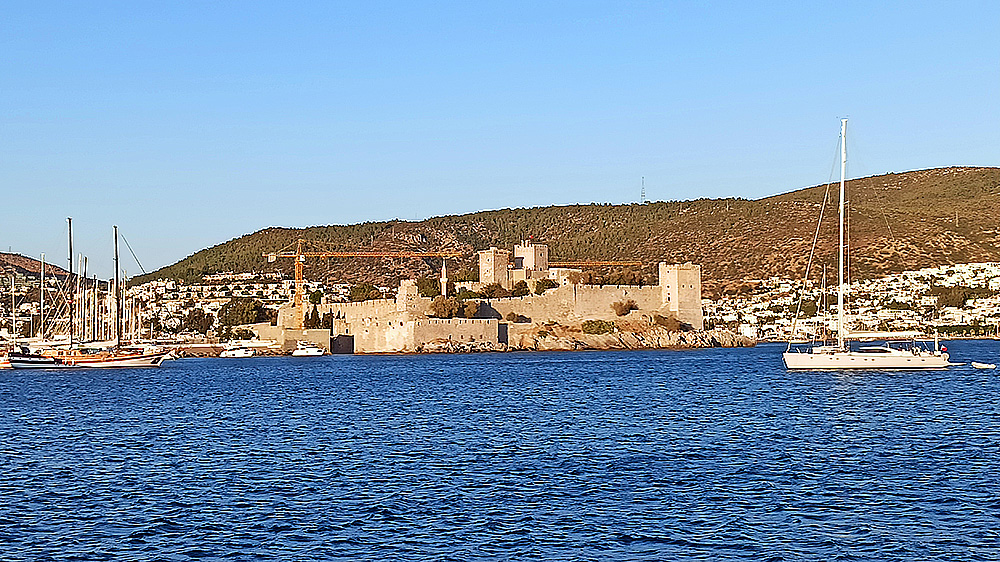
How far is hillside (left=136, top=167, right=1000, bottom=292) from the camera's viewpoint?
9488 cm

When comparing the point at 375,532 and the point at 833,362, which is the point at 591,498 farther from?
the point at 833,362

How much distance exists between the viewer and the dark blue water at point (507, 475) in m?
12.6

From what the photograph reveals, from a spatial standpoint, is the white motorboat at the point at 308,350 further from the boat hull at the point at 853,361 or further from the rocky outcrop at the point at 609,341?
the boat hull at the point at 853,361

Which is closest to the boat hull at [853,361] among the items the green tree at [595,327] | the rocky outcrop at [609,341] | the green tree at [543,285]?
the rocky outcrop at [609,341]

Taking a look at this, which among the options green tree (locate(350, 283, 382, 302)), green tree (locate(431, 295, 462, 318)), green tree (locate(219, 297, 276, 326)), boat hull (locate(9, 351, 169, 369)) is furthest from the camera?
green tree (locate(350, 283, 382, 302))

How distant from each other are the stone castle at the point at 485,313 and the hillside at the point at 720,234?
22898 mm

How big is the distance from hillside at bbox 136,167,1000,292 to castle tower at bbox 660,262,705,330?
21.7 m

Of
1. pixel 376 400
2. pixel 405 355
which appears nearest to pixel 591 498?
pixel 376 400

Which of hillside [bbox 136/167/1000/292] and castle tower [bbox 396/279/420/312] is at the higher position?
hillside [bbox 136/167/1000/292]

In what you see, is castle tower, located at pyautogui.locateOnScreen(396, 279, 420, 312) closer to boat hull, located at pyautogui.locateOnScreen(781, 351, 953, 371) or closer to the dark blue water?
boat hull, located at pyautogui.locateOnScreen(781, 351, 953, 371)

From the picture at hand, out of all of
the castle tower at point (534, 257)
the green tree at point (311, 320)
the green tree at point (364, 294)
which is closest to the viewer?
the green tree at point (311, 320)

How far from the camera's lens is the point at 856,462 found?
1789 cm

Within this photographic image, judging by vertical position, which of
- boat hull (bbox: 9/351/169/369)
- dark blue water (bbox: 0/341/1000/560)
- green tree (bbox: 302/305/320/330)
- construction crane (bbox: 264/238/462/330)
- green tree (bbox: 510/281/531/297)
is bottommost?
dark blue water (bbox: 0/341/1000/560)

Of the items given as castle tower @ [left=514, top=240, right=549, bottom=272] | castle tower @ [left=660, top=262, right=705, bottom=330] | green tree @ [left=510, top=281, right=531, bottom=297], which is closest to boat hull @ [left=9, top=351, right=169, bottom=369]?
green tree @ [left=510, top=281, right=531, bottom=297]
